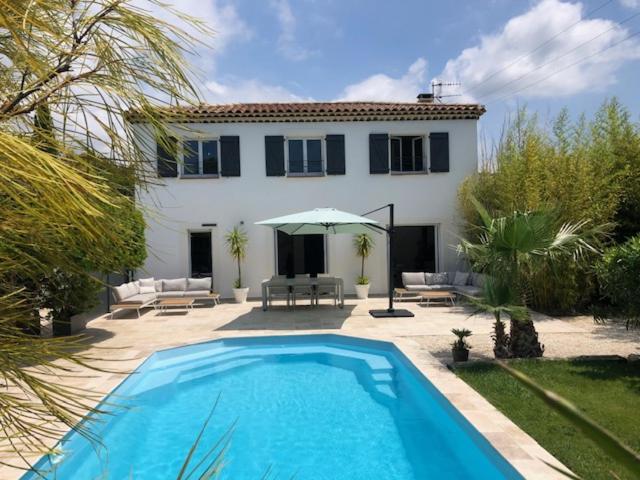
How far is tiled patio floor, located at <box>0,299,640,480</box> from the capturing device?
4.75 meters

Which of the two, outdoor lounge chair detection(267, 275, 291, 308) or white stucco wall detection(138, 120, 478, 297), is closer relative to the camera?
outdoor lounge chair detection(267, 275, 291, 308)

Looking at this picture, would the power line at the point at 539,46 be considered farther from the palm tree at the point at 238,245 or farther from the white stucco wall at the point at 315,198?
the palm tree at the point at 238,245

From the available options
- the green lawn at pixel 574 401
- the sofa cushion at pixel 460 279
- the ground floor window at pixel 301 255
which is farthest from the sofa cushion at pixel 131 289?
the sofa cushion at pixel 460 279

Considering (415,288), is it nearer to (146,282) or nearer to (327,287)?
(327,287)

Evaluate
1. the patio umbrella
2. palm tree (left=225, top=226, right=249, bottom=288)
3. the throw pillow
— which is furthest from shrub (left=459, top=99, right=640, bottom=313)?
the throw pillow

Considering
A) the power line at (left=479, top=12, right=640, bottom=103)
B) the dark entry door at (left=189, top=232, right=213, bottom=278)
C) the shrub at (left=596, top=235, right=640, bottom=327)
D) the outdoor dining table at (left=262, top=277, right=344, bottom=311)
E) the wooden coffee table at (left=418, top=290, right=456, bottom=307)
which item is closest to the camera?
the shrub at (left=596, top=235, right=640, bottom=327)

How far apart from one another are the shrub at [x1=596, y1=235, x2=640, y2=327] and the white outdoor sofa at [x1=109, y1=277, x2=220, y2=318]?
10391 mm

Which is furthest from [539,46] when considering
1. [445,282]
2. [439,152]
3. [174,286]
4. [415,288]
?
[174,286]

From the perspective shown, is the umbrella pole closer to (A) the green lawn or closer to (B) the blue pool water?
(B) the blue pool water

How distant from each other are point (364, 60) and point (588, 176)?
732 cm

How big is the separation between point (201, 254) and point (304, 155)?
5.22 metres

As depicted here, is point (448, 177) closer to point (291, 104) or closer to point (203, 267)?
point (291, 104)

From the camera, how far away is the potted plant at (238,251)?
45.3 ft

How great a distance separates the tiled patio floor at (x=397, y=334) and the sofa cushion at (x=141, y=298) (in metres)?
0.48
